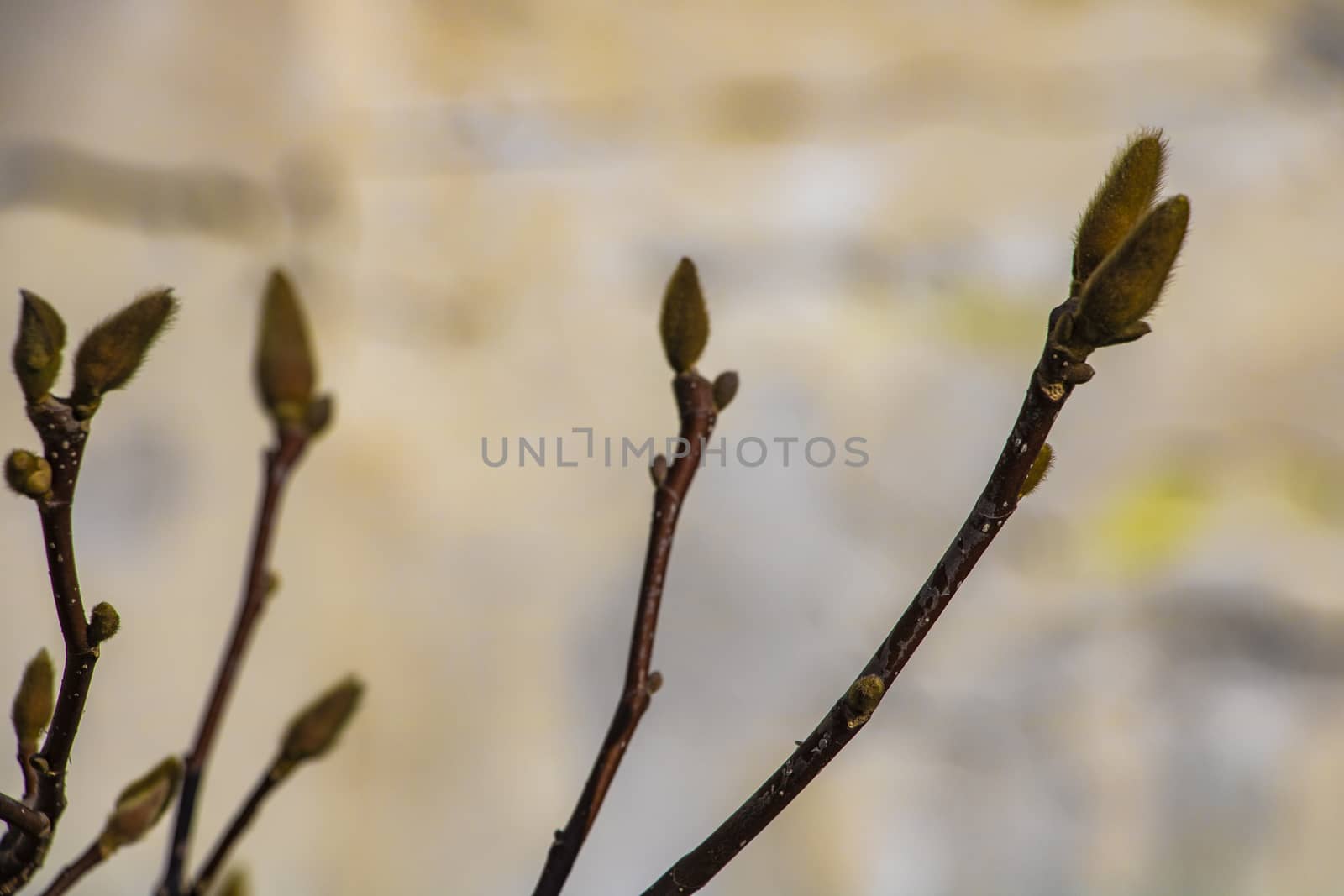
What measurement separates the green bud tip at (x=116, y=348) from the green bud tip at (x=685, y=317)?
0.47ft

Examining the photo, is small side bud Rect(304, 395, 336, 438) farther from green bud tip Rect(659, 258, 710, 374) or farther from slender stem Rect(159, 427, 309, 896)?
green bud tip Rect(659, 258, 710, 374)

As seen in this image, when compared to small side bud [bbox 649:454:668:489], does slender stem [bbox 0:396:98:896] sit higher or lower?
lower

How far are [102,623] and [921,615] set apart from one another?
0.20 m

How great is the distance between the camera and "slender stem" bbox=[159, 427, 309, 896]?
0.25 metres

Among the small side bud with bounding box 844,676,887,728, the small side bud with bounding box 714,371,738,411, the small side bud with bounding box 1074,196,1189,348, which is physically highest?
the small side bud with bounding box 714,371,738,411

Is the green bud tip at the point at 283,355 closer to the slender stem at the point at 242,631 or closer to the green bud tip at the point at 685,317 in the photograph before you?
the slender stem at the point at 242,631

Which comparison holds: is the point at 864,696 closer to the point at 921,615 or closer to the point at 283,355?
the point at 921,615

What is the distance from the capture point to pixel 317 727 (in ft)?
0.99

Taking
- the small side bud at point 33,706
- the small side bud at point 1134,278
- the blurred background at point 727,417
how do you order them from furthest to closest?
the blurred background at point 727,417 → the small side bud at point 33,706 → the small side bud at point 1134,278

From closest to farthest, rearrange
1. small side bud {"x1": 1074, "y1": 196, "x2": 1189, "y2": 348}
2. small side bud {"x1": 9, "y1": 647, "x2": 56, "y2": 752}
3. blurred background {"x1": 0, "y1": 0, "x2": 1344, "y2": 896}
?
small side bud {"x1": 1074, "y1": 196, "x2": 1189, "y2": 348} → small side bud {"x1": 9, "y1": 647, "x2": 56, "y2": 752} → blurred background {"x1": 0, "y1": 0, "x2": 1344, "y2": 896}

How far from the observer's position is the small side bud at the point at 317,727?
0.98 ft

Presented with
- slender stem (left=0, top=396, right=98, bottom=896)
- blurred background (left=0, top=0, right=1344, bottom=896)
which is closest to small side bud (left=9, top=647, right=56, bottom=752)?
slender stem (left=0, top=396, right=98, bottom=896)

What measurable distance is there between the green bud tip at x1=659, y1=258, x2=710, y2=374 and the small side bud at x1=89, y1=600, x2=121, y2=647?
0.55 ft
